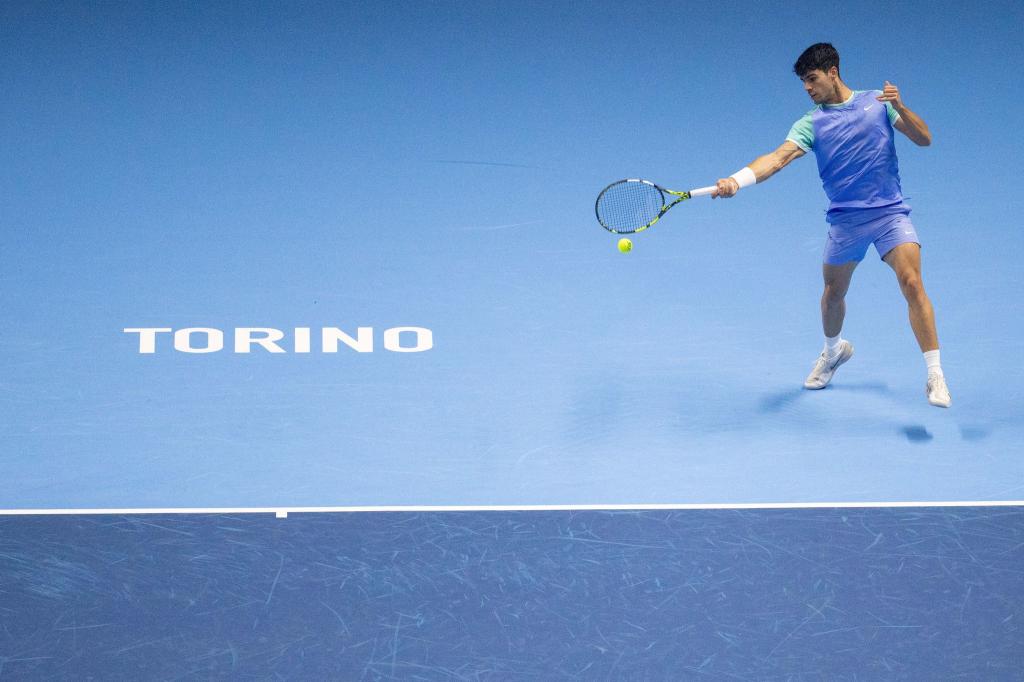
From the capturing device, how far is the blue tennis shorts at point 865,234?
7.51 m

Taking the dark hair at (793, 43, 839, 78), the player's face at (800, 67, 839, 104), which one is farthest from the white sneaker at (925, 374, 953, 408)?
the dark hair at (793, 43, 839, 78)

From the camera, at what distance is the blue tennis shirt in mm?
7504

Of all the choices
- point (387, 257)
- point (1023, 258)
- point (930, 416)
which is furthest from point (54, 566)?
point (1023, 258)

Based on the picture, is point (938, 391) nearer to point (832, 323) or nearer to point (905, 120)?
point (832, 323)

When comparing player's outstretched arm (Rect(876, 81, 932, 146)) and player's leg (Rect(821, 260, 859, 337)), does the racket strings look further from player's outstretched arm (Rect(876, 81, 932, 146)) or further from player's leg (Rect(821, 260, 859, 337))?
player's outstretched arm (Rect(876, 81, 932, 146))

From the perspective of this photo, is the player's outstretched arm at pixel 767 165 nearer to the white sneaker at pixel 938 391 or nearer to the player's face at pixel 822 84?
the player's face at pixel 822 84

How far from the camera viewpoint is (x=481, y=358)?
27.5 ft

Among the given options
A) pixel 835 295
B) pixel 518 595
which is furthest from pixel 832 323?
pixel 518 595

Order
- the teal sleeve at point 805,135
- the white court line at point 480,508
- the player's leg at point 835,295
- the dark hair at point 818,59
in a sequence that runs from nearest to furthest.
A: 1. the white court line at point 480,508
2. the dark hair at point 818,59
3. the teal sleeve at point 805,135
4. the player's leg at point 835,295

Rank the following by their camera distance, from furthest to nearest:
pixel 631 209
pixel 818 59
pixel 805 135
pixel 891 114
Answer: pixel 631 209, pixel 805 135, pixel 891 114, pixel 818 59

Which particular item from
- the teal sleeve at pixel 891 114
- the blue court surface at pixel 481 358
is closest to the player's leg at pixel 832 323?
the blue court surface at pixel 481 358

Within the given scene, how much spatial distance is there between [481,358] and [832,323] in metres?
1.90

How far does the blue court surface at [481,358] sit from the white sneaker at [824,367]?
10 cm

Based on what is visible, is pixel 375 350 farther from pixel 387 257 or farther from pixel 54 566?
pixel 54 566
